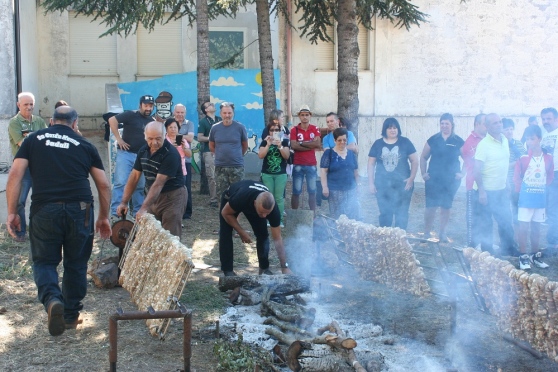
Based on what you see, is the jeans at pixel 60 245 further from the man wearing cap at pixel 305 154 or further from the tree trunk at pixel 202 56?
the tree trunk at pixel 202 56

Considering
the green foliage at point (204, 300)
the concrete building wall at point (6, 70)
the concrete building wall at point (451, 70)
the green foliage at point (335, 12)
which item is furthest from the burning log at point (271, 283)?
the concrete building wall at point (451, 70)

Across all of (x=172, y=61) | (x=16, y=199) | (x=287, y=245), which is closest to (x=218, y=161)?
(x=287, y=245)

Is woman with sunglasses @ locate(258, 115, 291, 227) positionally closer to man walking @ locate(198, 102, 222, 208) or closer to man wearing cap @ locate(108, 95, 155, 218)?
man wearing cap @ locate(108, 95, 155, 218)

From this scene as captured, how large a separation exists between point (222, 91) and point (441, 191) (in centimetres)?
868

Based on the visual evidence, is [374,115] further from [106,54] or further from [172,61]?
[106,54]

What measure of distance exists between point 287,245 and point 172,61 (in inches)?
454

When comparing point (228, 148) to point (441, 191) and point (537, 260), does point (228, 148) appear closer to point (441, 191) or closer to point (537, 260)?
point (441, 191)

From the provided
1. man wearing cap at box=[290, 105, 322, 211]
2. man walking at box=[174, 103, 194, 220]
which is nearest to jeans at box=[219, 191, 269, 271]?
man wearing cap at box=[290, 105, 322, 211]

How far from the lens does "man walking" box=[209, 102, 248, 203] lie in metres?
A: 9.99

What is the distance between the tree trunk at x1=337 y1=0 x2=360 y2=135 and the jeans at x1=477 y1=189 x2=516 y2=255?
3.13m

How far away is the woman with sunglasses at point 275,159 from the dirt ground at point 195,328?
3.91 ft

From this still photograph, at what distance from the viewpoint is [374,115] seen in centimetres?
1719

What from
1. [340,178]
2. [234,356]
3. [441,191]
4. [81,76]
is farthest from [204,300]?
[81,76]

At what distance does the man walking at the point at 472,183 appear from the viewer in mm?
8742
